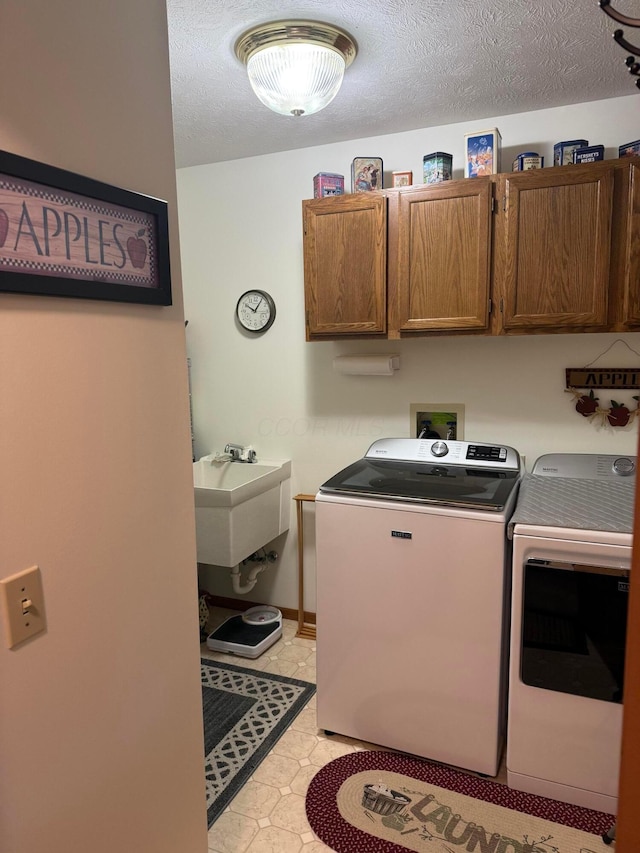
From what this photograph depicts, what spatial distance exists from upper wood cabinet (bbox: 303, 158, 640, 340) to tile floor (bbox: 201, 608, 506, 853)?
171 centimetres

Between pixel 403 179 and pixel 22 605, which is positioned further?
pixel 403 179

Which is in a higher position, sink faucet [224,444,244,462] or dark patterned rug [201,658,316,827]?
sink faucet [224,444,244,462]

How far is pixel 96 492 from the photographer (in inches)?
43.7

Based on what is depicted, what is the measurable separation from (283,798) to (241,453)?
65.9 inches

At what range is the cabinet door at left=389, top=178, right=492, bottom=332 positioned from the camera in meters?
2.33

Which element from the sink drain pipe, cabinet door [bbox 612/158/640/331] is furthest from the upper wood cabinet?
the sink drain pipe

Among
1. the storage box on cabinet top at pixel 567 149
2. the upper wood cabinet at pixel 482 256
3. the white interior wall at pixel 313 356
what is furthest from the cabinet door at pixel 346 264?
the storage box on cabinet top at pixel 567 149

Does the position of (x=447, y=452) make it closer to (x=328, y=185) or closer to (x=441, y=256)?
(x=441, y=256)

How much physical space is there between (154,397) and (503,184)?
175cm

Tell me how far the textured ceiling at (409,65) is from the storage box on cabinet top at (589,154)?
235 mm

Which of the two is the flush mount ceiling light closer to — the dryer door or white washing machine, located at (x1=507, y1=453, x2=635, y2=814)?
white washing machine, located at (x1=507, y1=453, x2=635, y2=814)

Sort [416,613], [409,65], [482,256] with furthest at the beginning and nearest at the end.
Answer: [482,256] < [416,613] < [409,65]

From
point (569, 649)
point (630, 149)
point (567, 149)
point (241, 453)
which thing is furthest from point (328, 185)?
point (569, 649)

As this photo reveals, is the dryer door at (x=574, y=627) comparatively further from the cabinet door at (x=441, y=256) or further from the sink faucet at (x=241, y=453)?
the sink faucet at (x=241, y=453)
